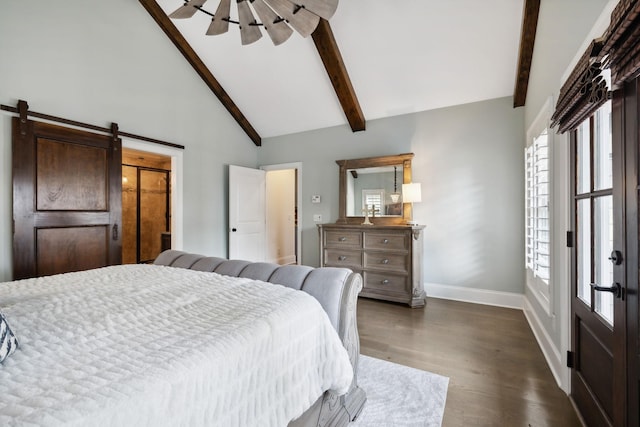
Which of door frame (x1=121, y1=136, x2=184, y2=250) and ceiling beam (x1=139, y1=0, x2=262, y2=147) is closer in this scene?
ceiling beam (x1=139, y1=0, x2=262, y2=147)

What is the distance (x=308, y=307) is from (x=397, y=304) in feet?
8.93

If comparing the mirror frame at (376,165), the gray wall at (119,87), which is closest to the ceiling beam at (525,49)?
the mirror frame at (376,165)

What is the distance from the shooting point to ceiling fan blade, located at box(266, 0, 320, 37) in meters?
1.95

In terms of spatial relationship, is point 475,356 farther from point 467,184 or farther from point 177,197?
point 177,197

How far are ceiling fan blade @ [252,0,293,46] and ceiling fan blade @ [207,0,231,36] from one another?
231mm

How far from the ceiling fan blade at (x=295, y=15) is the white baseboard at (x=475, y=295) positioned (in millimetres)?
3482

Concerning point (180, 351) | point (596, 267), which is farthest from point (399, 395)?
point (180, 351)

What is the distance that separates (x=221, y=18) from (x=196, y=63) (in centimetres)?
226

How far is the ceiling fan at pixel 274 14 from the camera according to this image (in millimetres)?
1941

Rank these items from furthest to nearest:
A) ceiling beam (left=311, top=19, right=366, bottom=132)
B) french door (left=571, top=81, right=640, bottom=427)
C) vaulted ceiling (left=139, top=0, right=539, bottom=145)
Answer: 1. ceiling beam (left=311, top=19, right=366, bottom=132)
2. vaulted ceiling (left=139, top=0, right=539, bottom=145)
3. french door (left=571, top=81, right=640, bottom=427)

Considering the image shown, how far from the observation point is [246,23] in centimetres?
227

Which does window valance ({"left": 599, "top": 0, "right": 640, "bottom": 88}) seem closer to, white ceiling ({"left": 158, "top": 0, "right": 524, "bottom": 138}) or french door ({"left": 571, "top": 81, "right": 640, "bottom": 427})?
french door ({"left": 571, "top": 81, "right": 640, "bottom": 427})

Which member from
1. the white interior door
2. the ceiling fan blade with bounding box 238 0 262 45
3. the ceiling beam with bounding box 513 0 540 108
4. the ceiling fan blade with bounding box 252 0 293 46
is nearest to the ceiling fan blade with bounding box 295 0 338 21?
the ceiling fan blade with bounding box 252 0 293 46

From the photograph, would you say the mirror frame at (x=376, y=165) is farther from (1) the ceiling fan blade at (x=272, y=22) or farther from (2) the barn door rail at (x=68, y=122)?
(2) the barn door rail at (x=68, y=122)
